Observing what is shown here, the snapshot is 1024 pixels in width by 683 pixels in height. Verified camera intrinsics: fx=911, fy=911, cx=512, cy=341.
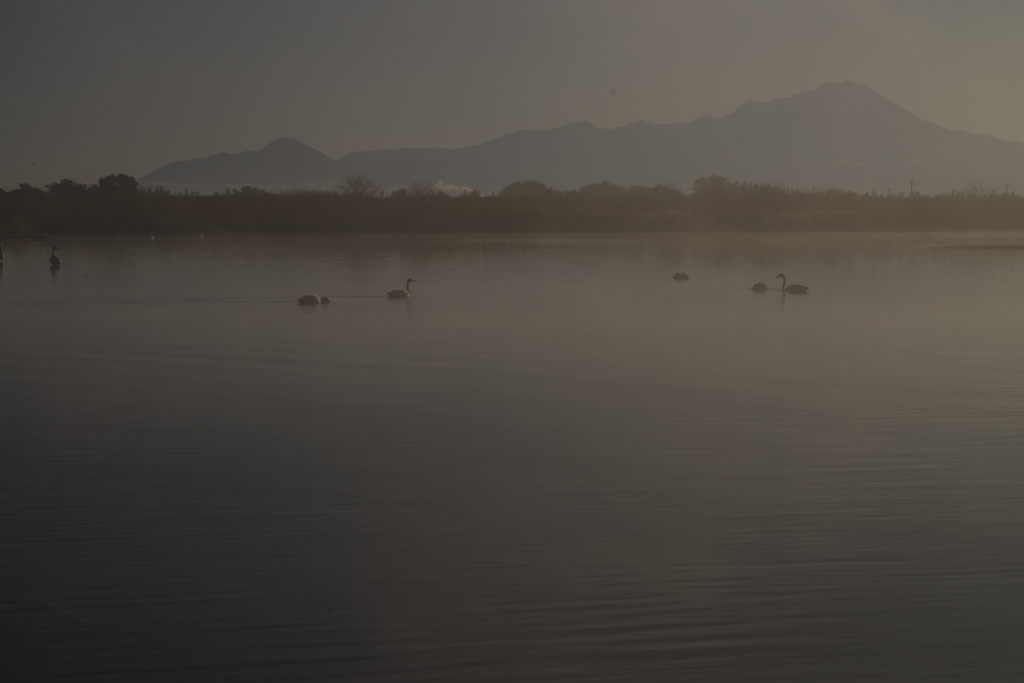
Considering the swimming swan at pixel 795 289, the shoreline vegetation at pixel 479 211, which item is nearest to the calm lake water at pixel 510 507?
the swimming swan at pixel 795 289

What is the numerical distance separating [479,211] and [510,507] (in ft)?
185

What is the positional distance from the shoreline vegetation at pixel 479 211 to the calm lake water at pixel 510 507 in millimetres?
46906

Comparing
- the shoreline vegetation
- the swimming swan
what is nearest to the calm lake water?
the swimming swan

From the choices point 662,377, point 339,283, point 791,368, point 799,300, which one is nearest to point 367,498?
point 662,377

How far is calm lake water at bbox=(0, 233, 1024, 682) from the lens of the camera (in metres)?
4.32

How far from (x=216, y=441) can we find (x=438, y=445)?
191cm

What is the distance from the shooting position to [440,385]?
34.1 ft

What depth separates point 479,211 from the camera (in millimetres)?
61781

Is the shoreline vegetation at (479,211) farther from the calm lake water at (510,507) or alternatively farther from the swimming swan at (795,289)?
the calm lake water at (510,507)

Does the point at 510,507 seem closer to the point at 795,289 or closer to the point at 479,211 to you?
the point at 795,289

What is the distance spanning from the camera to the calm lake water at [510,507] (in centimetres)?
432

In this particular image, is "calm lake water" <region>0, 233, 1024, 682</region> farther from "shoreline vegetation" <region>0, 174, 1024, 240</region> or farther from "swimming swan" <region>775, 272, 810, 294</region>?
"shoreline vegetation" <region>0, 174, 1024, 240</region>

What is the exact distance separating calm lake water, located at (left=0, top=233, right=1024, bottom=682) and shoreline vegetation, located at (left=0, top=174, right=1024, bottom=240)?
46906 millimetres

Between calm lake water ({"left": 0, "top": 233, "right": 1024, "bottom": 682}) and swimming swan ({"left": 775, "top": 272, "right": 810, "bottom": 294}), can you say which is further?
swimming swan ({"left": 775, "top": 272, "right": 810, "bottom": 294})
